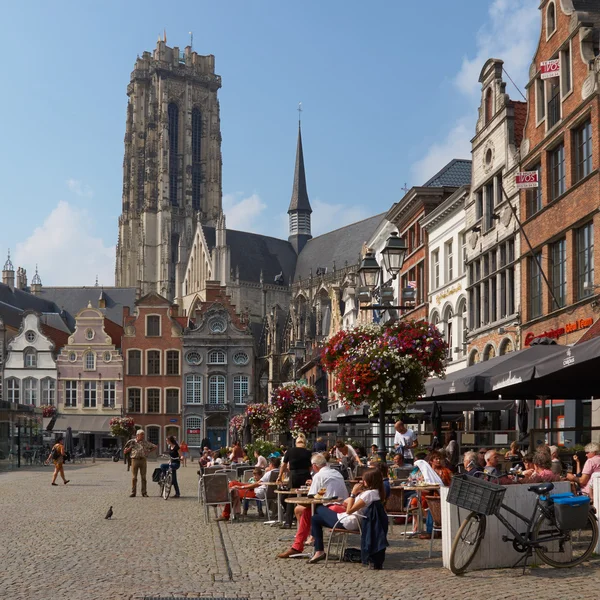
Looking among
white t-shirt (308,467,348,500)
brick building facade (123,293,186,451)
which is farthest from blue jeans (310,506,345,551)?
brick building facade (123,293,186,451)

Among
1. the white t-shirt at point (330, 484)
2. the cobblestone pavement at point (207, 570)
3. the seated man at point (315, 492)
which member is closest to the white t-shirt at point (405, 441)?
the cobblestone pavement at point (207, 570)

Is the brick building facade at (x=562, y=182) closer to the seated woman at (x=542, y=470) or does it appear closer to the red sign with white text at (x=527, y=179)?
the red sign with white text at (x=527, y=179)

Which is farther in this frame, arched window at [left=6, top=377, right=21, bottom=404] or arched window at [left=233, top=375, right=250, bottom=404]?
arched window at [left=6, top=377, right=21, bottom=404]

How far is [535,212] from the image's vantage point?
29.0m

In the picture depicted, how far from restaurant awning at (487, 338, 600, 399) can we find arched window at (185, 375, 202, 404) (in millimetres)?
62136

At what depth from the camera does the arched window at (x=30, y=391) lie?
8188 cm

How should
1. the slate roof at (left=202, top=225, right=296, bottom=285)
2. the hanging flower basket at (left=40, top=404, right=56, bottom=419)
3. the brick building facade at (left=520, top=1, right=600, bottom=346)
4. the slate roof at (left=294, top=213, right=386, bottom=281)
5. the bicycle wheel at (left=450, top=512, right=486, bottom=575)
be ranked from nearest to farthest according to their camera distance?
1. the bicycle wheel at (left=450, top=512, right=486, bottom=575)
2. the brick building facade at (left=520, top=1, right=600, bottom=346)
3. the hanging flower basket at (left=40, top=404, right=56, bottom=419)
4. the slate roof at (left=294, top=213, right=386, bottom=281)
5. the slate roof at (left=202, top=225, right=296, bottom=285)

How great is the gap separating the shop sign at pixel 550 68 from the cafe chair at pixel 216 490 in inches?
577

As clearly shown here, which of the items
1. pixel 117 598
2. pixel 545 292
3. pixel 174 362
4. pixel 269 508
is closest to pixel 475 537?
pixel 117 598

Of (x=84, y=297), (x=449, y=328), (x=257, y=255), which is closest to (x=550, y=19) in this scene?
(x=449, y=328)

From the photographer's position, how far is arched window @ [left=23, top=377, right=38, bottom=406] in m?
81.9

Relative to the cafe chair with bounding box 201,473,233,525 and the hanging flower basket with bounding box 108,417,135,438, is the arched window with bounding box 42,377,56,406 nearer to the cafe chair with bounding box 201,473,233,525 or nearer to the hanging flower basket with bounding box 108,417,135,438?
the hanging flower basket with bounding box 108,417,135,438

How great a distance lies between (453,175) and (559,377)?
101 ft

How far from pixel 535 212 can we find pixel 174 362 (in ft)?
181
